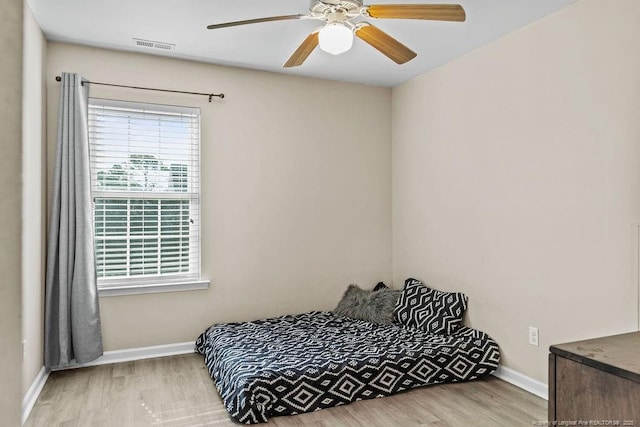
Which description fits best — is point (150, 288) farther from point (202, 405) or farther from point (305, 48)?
point (305, 48)

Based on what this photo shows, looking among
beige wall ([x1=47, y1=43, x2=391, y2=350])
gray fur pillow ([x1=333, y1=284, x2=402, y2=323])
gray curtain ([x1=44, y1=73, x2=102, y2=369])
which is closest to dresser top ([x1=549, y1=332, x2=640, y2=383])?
gray fur pillow ([x1=333, y1=284, x2=402, y2=323])

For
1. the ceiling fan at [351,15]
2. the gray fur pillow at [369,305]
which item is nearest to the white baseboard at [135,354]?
the gray fur pillow at [369,305]

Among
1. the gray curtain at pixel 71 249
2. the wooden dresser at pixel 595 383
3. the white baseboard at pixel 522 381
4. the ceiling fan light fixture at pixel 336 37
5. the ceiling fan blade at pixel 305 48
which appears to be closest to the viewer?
the wooden dresser at pixel 595 383

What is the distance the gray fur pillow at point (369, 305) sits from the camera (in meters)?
3.92

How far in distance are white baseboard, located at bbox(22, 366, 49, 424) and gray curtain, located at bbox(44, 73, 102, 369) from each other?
8 cm

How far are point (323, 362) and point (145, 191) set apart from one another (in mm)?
2012

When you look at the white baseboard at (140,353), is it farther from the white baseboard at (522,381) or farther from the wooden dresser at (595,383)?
the wooden dresser at (595,383)

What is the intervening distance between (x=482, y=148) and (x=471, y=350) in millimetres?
1533

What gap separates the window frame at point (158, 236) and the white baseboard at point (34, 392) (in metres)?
0.65

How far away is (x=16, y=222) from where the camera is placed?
0.22 metres

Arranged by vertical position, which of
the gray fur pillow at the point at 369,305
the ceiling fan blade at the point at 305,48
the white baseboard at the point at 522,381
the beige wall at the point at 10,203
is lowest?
the white baseboard at the point at 522,381

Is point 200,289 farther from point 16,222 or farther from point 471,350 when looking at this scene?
point 16,222

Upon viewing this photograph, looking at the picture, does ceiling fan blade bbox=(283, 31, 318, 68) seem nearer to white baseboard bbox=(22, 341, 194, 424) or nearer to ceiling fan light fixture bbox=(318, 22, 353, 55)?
ceiling fan light fixture bbox=(318, 22, 353, 55)

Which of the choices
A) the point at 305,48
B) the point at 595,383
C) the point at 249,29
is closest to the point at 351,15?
the point at 305,48
